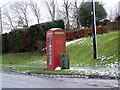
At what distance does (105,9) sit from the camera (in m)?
39.9

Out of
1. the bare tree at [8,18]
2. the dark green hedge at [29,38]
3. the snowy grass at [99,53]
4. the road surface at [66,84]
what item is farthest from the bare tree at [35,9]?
the road surface at [66,84]

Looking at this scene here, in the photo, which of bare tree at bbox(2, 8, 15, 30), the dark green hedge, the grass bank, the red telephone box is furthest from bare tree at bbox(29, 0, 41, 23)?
the red telephone box

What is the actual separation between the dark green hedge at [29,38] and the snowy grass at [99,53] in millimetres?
5078

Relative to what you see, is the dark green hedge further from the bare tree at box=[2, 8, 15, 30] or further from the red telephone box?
the red telephone box

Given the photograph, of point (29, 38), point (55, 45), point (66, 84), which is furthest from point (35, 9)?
point (66, 84)

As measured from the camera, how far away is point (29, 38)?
3578 cm

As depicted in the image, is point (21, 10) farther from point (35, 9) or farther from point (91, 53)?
point (91, 53)

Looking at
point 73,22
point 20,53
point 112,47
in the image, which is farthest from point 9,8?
point 112,47

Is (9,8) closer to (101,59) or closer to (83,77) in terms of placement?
(101,59)

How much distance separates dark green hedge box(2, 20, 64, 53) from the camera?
3450 centimetres

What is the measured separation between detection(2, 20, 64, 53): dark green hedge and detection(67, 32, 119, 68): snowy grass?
5078mm

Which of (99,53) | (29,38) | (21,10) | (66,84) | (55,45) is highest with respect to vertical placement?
(21,10)

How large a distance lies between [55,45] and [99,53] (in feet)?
17.9

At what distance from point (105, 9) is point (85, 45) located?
41.7ft
